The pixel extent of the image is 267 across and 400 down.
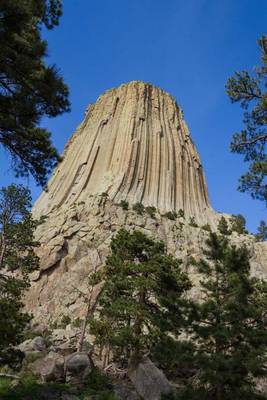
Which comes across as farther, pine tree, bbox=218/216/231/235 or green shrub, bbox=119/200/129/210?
pine tree, bbox=218/216/231/235

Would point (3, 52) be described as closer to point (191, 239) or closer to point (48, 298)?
point (48, 298)

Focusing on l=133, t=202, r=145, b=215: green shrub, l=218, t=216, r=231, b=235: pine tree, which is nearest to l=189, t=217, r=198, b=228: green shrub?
l=218, t=216, r=231, b=235: pine tree

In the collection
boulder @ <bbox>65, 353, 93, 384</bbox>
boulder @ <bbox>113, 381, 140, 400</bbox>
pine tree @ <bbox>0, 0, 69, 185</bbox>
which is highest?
pine tree @ <bbox>0, 0, 69, 185</bbox>

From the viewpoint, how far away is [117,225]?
5269 centimetres

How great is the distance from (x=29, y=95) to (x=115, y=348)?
18.5 m

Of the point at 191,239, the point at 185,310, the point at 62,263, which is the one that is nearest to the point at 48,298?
the point at 62,263

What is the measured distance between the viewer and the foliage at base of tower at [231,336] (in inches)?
500

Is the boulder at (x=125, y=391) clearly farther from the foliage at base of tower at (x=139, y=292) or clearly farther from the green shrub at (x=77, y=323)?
the green shrub at (x=77, y=323)

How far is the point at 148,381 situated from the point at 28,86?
1400cm

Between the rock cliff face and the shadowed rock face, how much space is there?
0.20 meters

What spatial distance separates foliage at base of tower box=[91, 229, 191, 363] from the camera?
19.1 meters

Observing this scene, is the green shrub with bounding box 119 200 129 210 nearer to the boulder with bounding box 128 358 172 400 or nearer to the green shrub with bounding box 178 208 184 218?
the green shrub with bounding box 178 208 184 218

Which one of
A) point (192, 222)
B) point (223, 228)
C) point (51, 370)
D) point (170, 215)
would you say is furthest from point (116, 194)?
point (51, 370)

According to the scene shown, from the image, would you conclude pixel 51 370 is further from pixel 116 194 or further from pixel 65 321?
pixel 116 194
